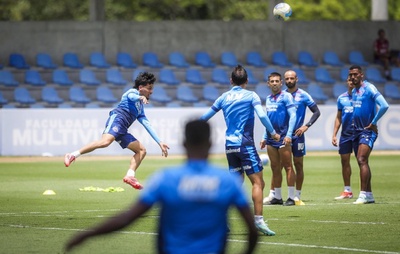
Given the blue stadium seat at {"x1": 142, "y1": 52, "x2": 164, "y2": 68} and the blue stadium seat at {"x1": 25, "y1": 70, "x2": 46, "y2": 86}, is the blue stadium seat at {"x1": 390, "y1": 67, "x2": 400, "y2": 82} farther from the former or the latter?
the blue stadium seat at {"x1": 25, "y1": 70, "x2": 46, "y2": 86}

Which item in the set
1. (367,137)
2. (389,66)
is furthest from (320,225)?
(389,66)

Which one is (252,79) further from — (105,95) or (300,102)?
(300,102)

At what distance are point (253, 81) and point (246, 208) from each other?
33.4m

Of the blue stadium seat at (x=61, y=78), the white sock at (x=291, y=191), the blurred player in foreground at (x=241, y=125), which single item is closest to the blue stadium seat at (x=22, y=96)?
the blue stadium seat at (x=61, y=78)

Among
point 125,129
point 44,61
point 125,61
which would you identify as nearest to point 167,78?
point 125,61

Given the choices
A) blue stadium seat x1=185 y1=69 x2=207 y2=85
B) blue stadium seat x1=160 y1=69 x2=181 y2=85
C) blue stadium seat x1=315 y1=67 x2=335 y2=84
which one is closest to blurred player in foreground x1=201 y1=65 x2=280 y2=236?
blue stadium seat x1=160 y1=69 x2=181 y2=85

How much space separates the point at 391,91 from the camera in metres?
40.2

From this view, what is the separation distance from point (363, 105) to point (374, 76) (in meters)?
23.8

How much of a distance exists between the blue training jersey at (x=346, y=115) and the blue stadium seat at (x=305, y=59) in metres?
23.0

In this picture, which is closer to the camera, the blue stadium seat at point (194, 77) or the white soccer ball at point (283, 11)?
the white soccer ball at point (283, 11)

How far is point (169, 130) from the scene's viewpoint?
1277 inches

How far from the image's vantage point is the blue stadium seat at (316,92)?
129 ft

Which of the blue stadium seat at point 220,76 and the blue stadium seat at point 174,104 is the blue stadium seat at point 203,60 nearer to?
the blue stadium seat at point 220,76

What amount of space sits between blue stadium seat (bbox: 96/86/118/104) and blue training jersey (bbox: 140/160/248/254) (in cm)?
3101
